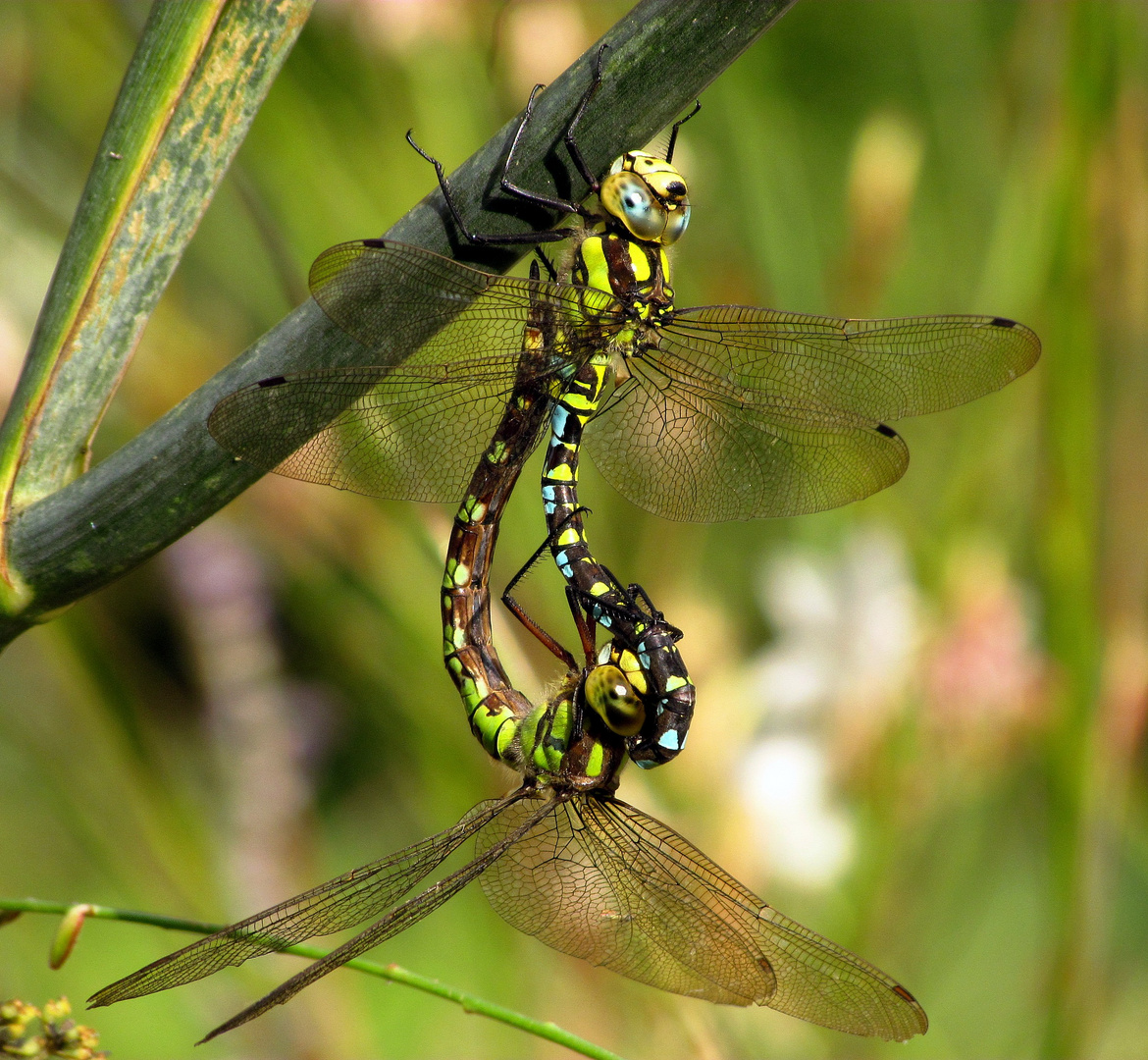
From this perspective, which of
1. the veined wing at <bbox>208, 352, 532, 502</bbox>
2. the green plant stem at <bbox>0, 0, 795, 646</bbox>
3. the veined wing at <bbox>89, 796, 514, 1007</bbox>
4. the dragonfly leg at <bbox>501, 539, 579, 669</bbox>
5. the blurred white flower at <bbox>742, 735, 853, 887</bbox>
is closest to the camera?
the green plant stem at <bbox>0, 0, 795, 646</bbox>

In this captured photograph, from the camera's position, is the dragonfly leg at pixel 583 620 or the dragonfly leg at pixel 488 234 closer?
the dragonfly leg at pixel 488 234

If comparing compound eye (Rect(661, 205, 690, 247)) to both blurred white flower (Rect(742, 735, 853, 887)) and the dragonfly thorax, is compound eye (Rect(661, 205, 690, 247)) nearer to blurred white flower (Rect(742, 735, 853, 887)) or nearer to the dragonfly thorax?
the dragonfly thorax

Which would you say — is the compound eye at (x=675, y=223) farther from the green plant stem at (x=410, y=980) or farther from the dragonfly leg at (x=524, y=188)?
the green plant stem at (x=410, y=980)

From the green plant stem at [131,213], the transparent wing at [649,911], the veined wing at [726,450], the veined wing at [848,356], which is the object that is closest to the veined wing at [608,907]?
the transparent wing at [649,911]

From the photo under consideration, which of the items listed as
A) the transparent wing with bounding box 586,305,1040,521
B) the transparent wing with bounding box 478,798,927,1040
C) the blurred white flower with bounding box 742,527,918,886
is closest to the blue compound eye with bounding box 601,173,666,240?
the transparent wing with bounding box 586,305,1040,521

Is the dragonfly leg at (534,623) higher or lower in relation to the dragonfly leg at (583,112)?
higher
